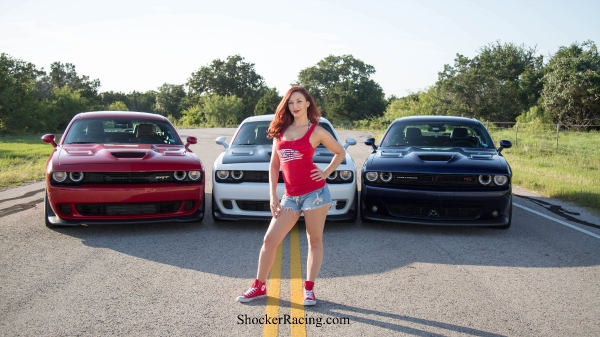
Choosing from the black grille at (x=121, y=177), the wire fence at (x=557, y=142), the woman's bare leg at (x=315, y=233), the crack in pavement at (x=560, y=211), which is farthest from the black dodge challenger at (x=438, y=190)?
the wire fence at (x=557, y=142)

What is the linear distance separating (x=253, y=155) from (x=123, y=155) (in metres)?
1.62

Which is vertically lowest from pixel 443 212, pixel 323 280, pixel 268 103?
pixel 323 280

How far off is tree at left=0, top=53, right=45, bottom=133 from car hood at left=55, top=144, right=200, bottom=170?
144ft

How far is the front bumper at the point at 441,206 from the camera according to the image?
650 centimetres

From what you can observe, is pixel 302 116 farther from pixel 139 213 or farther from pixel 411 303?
pixel 139 213

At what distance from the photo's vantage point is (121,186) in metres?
6.21

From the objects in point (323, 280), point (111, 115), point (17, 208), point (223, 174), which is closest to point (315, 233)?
point (323, 280)

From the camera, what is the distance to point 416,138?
8.16 meters

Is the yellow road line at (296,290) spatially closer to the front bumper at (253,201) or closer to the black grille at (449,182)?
the front bumper at (253,201)

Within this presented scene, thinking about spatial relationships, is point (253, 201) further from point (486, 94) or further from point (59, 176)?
point (486, 94)

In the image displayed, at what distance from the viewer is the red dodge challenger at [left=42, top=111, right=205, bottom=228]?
243 inches

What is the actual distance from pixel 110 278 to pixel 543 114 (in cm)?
4716

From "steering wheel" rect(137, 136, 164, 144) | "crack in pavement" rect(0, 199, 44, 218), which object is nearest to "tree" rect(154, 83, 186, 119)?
"crack in pavement" rect(0, 199, 44, 218)

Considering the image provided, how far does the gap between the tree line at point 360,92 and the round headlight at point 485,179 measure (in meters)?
22.6
